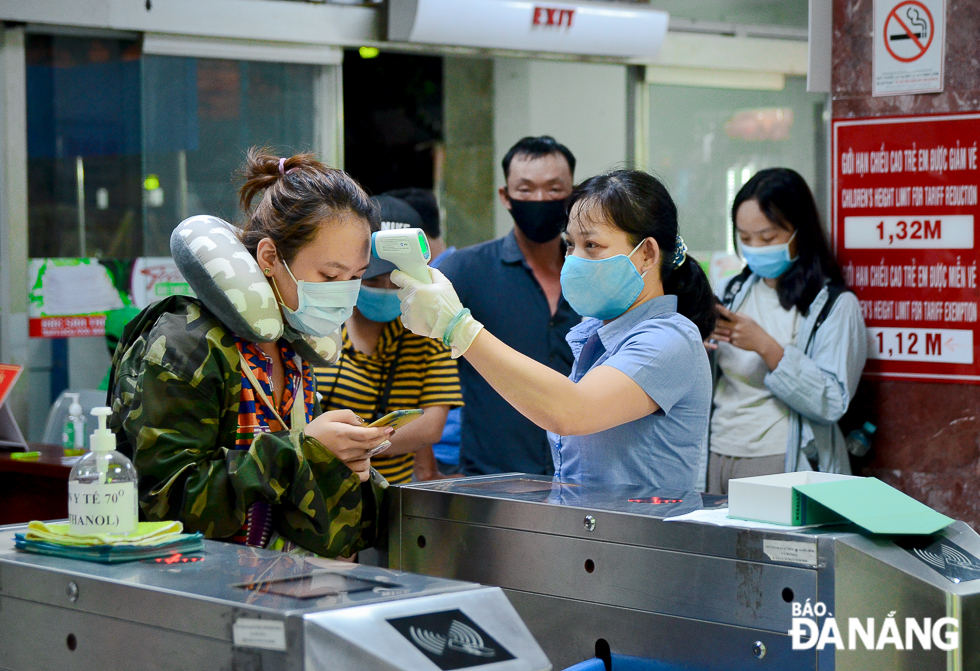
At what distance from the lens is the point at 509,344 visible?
3.32 m

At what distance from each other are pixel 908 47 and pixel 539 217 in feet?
3.85

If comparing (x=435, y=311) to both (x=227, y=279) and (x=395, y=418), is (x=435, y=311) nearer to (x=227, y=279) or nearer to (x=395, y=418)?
(x=395, y=418)

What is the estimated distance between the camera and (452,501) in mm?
1931

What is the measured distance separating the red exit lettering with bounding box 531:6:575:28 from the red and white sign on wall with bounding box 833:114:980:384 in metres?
2.58

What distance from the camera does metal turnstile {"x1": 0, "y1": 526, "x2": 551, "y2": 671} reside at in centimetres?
122

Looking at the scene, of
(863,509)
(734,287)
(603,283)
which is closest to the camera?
(863,509)

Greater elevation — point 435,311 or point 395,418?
point 435,311

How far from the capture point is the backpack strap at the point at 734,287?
3469 mm

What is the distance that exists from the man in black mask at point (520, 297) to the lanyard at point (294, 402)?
129 cm

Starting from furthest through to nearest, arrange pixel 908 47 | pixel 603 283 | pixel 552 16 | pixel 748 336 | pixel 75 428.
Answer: pixel 552 16
pixel 75 428
pixel 748 336
pixel 908 47
pixel 603 283

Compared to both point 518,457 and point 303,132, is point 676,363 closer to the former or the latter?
point 518,457

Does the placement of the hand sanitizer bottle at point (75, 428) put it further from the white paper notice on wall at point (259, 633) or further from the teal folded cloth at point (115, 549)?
the white paper notice on wall at point (259, 633)

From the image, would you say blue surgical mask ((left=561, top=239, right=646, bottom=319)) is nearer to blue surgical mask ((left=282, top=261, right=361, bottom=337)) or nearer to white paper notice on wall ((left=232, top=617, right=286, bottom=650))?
blue surgical mask ((left=282, top=261, right=361, bottom=337))

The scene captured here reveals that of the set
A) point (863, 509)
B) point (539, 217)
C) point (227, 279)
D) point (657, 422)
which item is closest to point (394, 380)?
point (539, 217)
